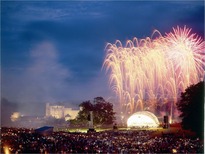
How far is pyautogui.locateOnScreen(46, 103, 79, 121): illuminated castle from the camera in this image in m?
161

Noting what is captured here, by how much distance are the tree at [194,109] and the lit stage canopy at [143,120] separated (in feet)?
89.8

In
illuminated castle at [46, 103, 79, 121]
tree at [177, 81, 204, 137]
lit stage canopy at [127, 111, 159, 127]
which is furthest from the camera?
illuminated castle at [46, 103, 79, 121]

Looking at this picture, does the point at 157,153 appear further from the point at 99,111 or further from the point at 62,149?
the point at 99,111

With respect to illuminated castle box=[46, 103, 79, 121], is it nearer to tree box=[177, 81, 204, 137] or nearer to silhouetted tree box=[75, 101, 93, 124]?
silhouetted tree box=[75, 101, 93, 124]

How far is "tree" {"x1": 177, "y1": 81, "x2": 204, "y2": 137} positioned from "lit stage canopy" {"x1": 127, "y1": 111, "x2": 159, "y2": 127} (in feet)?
89.8

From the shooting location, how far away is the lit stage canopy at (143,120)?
80.9 m

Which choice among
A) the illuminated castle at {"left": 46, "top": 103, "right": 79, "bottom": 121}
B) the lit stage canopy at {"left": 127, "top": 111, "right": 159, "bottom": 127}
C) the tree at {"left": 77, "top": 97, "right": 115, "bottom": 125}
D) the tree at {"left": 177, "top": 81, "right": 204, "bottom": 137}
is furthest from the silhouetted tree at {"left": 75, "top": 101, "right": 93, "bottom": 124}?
the illuminated castle at {"left": 46, "top": 103, "right": 79, "bottom": 121}

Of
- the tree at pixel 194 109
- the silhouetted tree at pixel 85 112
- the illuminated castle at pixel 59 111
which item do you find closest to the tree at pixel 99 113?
the silhouetted tree at pixel 85 112

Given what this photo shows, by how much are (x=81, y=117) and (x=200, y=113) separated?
37.6 meters

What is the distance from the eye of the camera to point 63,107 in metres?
163

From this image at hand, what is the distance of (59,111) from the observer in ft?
543

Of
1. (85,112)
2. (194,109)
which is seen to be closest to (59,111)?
(85,112)

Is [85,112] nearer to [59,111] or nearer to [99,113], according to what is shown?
[99,113]

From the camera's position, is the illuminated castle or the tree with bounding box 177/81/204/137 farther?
the illuminated castle
